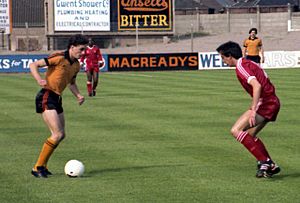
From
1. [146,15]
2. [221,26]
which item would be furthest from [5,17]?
[221,26]

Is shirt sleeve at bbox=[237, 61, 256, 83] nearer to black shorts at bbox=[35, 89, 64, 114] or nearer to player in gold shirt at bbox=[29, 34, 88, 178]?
player in gold shirt at bbox=[29, 34, 88, 178]

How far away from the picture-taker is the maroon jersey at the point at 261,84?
11.6 meters

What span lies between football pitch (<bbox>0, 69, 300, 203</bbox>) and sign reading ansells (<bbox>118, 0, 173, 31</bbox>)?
39.6m

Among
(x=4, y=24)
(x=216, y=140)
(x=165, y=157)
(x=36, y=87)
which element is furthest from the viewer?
(x=4, y=24)

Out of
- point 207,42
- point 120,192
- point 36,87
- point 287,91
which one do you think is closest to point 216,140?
point 120,192

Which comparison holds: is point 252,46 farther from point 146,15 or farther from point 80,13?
point 146,15

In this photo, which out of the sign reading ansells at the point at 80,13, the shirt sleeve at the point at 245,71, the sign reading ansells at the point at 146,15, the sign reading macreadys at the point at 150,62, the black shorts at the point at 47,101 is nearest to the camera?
the shirt sleeve at the point at 245,71

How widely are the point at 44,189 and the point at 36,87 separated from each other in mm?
22380

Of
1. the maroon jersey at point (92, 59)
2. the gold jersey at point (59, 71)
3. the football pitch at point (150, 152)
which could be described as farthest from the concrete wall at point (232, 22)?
the gold jersey at point (59, 71)

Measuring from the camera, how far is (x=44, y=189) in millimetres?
11250

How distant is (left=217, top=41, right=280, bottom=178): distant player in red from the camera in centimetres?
1158

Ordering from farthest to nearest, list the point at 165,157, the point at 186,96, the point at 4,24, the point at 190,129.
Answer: the point at 4,24 < the point at 186,96 < the point at 190,129 < the point at 165,157

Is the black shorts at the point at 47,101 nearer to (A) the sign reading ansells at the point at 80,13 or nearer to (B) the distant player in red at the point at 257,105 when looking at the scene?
(B) the distant player in red at the point at 257,105

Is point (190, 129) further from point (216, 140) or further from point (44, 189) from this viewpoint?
point (44, 189)
